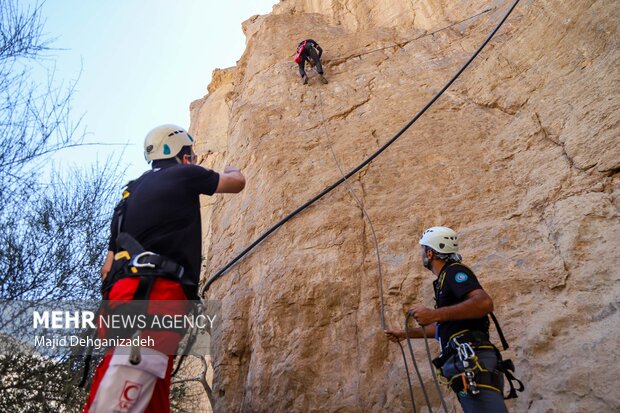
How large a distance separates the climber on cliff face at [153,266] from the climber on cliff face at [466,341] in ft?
5.55

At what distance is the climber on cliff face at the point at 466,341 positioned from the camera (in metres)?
3.29

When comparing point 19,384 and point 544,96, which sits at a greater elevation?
point 544,96

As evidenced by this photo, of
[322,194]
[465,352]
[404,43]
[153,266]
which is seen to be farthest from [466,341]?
[404,43]

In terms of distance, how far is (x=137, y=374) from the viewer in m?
2.62

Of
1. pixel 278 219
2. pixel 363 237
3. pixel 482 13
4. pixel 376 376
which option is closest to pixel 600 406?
pixel 376 376

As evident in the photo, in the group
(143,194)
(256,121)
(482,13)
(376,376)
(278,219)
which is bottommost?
(376,376)

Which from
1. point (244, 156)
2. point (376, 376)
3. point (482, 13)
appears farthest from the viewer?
point (482, 13)

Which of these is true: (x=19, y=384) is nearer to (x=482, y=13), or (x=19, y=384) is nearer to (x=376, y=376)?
(x=376, y=376)

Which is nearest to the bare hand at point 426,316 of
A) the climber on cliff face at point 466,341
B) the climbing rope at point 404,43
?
the climber on cliff face at point 466,341

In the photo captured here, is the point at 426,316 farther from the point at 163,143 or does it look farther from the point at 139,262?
the point at 163,143

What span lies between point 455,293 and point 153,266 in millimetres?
2107

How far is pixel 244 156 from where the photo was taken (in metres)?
8.27

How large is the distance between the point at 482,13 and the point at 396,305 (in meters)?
6.70

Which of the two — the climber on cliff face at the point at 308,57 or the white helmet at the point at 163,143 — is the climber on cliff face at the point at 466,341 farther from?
the climber on cliff face at the point at 308,57
